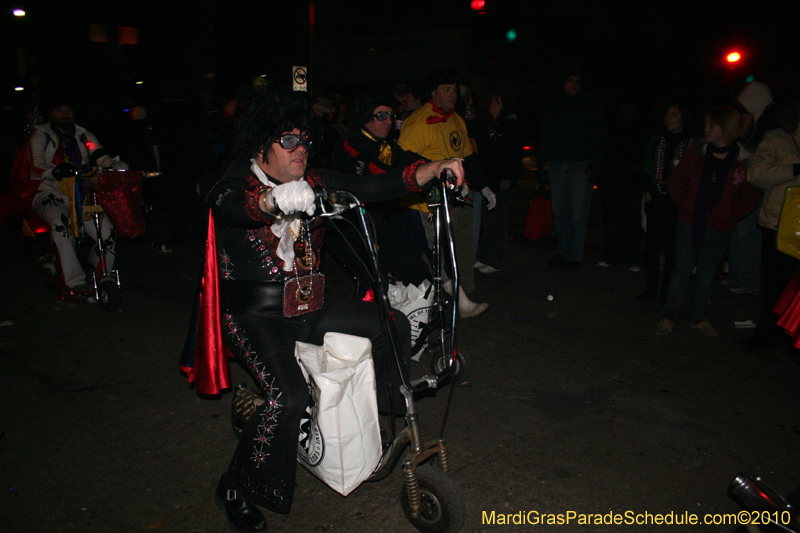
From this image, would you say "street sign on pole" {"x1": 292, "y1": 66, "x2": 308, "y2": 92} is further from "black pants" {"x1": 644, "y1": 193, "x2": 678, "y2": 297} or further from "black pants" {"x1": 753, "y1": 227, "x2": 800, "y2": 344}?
"black pants" {"x1": 753, "y1": 227, "x2": 800, "y2": 344}

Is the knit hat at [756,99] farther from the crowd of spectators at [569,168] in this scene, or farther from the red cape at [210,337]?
the red cape at [210,337]

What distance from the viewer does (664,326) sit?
5.25 metres

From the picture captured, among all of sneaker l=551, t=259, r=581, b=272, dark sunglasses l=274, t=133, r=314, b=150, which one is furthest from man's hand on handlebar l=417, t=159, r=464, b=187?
sneaker l=551, t=259, r=581, b=272

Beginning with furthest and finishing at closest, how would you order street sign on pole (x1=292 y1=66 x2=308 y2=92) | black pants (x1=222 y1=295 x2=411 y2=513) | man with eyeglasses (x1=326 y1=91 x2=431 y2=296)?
street sign on pole (x1=292 y1=66 x2=308 y2=92)
man with eyeglasses (x1=326 y1=91 x2=431 y2=296)
black pants (x1=222 y1=295 x2=411 y2=513)

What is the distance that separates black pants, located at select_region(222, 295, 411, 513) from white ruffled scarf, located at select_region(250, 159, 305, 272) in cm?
28

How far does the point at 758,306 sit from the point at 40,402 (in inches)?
255

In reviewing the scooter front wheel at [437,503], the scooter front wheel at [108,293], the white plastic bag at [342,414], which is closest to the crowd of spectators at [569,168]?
the white plastic bag at [342,414]

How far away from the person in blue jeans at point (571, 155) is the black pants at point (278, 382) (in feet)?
16.0

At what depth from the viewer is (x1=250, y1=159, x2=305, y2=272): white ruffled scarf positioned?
285 cm

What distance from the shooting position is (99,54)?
2320cm

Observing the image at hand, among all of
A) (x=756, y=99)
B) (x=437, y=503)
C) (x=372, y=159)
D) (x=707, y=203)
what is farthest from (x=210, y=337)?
(x=756, y=99)

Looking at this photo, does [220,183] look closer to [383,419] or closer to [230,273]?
[230,273]

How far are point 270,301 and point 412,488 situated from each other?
109cm

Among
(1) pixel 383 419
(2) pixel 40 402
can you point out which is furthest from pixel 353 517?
(2) pixel 40 402
